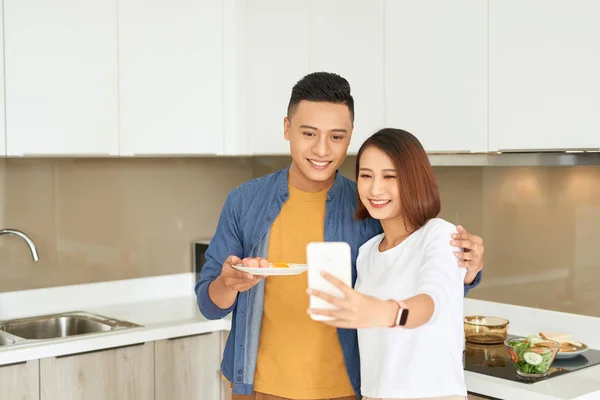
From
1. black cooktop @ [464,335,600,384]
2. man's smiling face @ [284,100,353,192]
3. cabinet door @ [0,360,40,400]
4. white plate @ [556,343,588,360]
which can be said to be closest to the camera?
man's smiling face @ [284,100,353,192]

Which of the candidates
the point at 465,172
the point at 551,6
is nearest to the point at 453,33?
the point at 551,6

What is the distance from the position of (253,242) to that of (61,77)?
133 centimetres

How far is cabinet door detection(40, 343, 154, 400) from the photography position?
2811 mm

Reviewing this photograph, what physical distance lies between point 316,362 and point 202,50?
5.99 feet

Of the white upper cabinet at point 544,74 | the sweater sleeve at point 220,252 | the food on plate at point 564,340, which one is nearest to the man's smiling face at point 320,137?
the sweater sleeve at point 220,252

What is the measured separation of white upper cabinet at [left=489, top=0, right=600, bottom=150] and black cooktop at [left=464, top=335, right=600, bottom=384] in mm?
655

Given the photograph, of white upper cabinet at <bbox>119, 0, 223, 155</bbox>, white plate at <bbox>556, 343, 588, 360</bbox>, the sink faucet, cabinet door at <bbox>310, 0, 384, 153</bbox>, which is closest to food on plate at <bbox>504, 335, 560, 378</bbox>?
white plate at <bbox>556, 343, 588, 360</bbox>

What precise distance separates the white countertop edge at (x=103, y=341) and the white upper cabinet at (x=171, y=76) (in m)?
0.71

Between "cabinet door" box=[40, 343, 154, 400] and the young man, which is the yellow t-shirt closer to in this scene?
the young man

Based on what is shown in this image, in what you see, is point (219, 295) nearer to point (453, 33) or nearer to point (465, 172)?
point (453, 33)

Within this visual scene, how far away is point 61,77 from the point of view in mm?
2986

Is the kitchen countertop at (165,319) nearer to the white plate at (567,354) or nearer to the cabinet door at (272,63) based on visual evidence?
the white plate at (567,354)

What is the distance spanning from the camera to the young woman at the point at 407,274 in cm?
170

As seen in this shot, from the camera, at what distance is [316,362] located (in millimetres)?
1946
